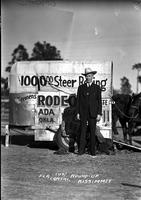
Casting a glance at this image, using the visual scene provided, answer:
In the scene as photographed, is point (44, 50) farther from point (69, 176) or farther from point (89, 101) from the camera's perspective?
point (69, 176)

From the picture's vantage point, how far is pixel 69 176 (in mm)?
5656

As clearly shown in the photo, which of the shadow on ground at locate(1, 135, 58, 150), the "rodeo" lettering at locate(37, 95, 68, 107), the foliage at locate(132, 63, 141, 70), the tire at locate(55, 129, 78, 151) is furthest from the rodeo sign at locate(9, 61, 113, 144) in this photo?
the shadow on ground at locate(1, 135, 58, 150)

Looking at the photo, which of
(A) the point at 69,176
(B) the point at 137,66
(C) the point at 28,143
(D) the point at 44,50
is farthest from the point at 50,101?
(A) the point at 69,176

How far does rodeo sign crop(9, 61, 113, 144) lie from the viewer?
7762 millimetres

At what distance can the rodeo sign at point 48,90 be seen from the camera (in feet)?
25.5

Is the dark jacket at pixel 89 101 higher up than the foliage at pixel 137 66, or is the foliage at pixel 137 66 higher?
Answer: the foliage at pixel 137 66

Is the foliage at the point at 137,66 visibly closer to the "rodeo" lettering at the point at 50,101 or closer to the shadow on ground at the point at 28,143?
the "rodeo" lettering at the point at 50,101

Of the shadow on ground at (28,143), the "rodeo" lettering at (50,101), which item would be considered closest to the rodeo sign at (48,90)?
the "rodeo" lettering at (50,101)

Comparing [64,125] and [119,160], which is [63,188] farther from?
[64,125]

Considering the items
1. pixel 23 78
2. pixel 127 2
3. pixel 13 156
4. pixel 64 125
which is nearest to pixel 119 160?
pixel 64 125

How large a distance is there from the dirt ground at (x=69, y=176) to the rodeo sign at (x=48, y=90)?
1.93 feet

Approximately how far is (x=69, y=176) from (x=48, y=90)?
8.69 ft

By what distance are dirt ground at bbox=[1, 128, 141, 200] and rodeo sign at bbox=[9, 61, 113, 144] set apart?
0.59 metres

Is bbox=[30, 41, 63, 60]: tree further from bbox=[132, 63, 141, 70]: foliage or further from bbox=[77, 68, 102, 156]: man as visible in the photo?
bbox=[132, 63, 141, 70]: foliage
